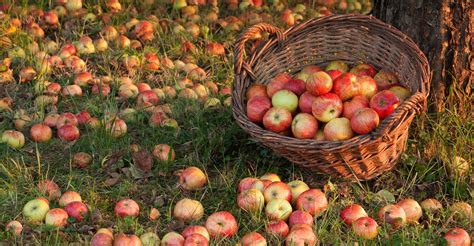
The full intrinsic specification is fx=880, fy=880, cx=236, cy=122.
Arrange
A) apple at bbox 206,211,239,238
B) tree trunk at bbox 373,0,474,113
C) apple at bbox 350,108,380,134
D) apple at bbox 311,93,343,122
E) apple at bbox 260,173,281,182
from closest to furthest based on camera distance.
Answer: apple at bbox 206,211,239,238 < apple at bbox 350,108,380,134 < apple at bbox 311,93,343,122 < apple at bbox 260,173,281,182 < tree trunk at bbox 373,0,474,113

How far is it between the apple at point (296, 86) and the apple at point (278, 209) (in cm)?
68

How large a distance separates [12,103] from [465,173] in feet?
9.13

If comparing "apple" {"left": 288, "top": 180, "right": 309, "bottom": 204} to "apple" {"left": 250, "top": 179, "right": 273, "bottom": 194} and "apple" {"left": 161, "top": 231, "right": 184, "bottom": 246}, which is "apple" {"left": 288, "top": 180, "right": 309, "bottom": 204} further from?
"apple" {"left": 161, "top": 231, "right": 184, "bottom": 246}

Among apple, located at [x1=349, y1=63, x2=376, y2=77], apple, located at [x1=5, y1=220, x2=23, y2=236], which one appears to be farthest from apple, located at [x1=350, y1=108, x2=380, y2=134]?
apple, located at [x1=5, y1=220, x2=23, y2=236]

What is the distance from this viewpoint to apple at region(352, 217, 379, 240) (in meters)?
4.10

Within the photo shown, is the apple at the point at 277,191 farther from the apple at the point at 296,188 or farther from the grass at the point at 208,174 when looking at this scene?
the grass at the point at 208,174

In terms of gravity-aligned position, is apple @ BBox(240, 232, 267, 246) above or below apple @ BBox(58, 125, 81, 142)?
above

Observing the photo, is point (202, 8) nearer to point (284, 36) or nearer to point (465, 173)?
point (284, 36)

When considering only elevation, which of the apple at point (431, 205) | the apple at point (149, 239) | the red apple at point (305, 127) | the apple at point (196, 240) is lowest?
the apple at point (431, 205)

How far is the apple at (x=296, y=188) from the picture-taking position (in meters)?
4.41

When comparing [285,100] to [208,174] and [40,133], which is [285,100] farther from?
[40,133]

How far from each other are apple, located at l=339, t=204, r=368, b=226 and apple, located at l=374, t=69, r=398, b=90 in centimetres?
82

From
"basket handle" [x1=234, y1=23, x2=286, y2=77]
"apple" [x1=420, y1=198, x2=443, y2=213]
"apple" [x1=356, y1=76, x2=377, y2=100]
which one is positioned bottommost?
"apple" [x1=420, y1=198, x2=443, y2=213]

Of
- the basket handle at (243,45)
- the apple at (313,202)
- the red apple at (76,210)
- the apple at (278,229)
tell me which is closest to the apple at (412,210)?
the apple at (313,202)
